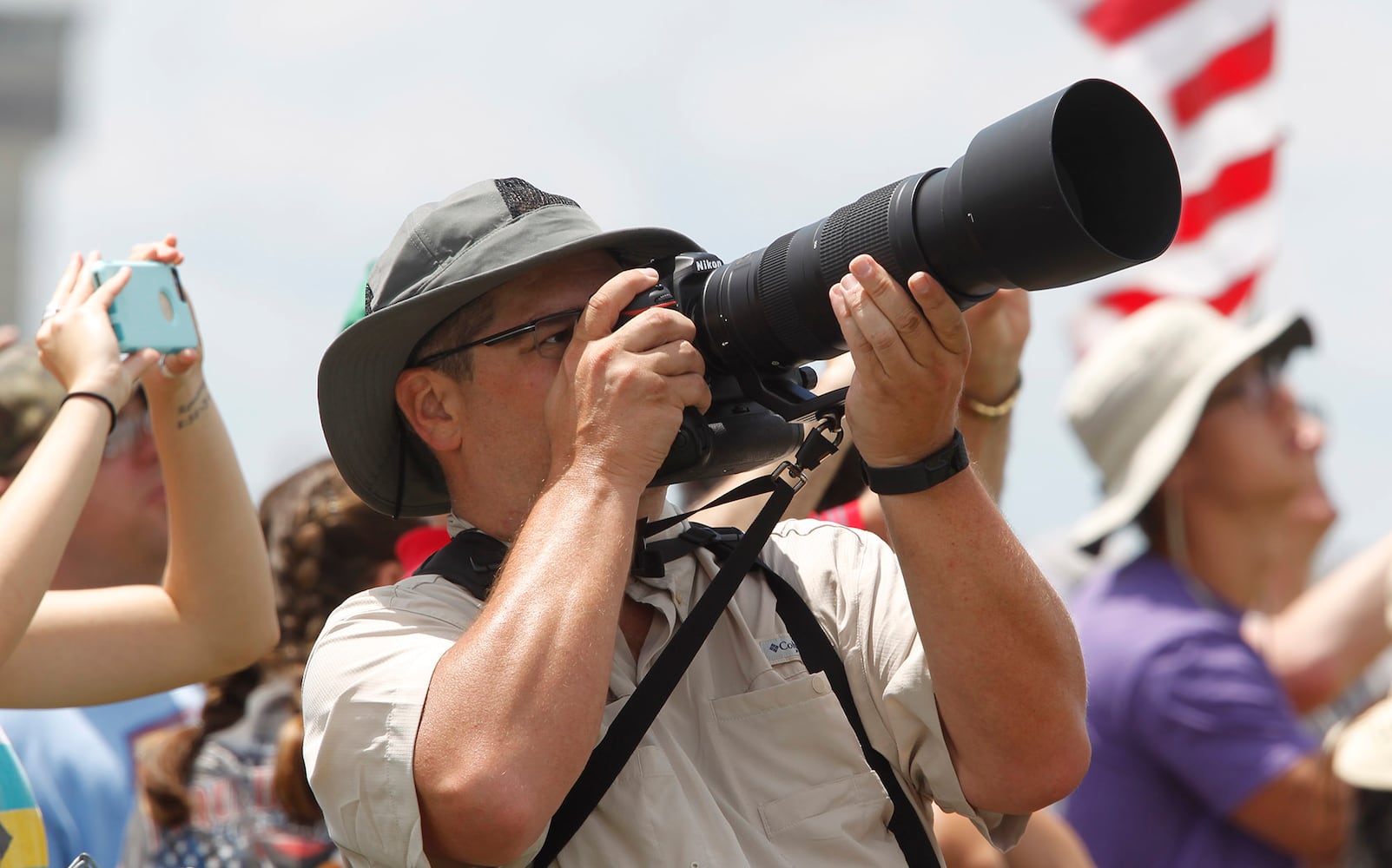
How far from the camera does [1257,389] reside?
388 cm

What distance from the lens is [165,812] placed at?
3385 mm

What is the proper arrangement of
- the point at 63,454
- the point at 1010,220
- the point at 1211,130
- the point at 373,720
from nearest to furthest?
the point at 1010,220 → the point at 373,720 → the point at 63,454 → the point at 1211,130

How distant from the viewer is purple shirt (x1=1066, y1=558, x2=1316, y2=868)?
3379 millimetres

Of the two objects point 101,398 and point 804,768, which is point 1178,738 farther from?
point 101,398

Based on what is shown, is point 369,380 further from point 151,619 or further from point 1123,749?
point 1123,749

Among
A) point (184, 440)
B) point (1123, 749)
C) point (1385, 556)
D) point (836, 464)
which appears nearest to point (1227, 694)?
point (1123, 749)

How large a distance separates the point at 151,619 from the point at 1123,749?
1.99 meters

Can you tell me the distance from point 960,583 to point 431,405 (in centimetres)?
82

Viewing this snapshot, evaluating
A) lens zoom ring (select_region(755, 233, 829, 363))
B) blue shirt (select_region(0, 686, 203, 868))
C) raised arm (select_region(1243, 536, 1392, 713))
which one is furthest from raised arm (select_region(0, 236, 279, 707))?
raised arm (select_region(1243, 536, 1392, 713))

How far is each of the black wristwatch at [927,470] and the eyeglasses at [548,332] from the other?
19.4 inches

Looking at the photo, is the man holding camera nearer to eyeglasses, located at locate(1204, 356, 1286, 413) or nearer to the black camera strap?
the black camera strap

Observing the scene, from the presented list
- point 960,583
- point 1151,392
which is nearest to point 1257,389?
point 1151,392

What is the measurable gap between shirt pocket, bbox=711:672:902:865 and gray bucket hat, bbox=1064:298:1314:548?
1.86 metres

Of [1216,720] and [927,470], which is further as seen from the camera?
[1216,720]
